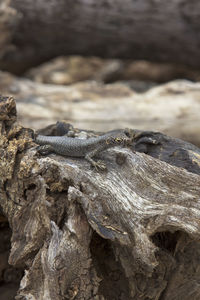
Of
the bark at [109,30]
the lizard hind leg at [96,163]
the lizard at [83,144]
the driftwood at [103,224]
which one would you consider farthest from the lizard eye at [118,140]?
the bark at [109,30]

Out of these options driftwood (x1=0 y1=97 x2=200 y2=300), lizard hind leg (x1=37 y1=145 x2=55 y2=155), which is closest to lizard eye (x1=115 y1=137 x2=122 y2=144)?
driftwood (x1=0 y1=97 x2=200 y2=300)

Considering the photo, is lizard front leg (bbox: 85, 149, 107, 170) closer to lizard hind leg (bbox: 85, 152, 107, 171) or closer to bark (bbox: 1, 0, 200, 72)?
lizard hind leg (bbox: 85, 152, 107, 171)

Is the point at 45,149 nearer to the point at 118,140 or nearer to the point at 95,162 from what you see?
the point at 95,162

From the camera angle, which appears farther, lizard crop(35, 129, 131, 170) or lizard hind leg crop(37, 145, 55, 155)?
lizard crop(35, 129, 131, 170)

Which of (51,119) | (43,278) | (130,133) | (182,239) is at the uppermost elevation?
(51,119)

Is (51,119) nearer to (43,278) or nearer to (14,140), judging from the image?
(14,140)

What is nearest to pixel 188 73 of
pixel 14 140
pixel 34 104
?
pixel 34 104

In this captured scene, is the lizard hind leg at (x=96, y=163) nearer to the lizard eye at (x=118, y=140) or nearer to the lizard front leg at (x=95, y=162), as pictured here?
the lizard front leg at (x=95, y=162)
